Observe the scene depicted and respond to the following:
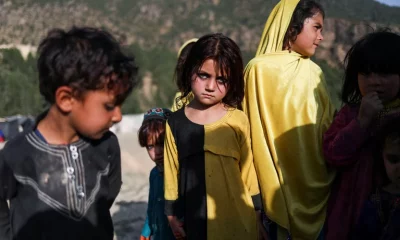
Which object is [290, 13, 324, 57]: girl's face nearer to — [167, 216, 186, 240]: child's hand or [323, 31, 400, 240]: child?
[323, 31, 400, 240]: child

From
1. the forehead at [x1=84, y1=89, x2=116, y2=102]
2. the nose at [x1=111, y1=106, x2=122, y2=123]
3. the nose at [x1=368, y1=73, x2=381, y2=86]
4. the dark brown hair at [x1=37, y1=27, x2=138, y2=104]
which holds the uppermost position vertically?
the dark brown hair at [x1=37, y1=27, x2=138, y2=104]

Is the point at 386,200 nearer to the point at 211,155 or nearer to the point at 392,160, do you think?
the point at 392,160

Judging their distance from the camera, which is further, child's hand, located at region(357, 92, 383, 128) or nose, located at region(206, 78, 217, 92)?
nose, located at region(206, 78, 217, 92)

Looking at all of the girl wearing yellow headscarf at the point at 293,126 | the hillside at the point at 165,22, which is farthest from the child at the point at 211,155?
the hillside at the point at 165,22

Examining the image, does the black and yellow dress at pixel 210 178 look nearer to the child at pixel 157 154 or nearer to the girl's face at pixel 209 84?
the girl's face at pixel 209 84

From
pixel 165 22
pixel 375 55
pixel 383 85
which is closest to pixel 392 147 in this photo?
pixel 383 85

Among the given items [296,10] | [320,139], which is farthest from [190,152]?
[296,10]

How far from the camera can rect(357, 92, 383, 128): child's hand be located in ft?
6.63

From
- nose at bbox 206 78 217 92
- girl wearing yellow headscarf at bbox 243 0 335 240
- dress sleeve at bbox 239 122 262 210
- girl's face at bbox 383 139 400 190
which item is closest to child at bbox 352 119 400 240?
girl's face at bbox 383 139 400 190

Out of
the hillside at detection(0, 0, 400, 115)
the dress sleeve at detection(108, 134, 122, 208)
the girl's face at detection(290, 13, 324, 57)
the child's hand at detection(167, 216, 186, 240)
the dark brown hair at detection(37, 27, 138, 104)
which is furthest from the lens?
the hillside at detection(0, 0, 400, 115)

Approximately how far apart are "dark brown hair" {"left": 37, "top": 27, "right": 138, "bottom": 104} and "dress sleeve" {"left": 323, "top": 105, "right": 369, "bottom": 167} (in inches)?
43.3

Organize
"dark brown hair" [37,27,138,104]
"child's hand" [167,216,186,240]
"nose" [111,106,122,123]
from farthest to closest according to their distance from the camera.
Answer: "child's hand" [167,216,186,240], "nose" [111,106,122,123], "dark brown hair" [37,27,138,104]

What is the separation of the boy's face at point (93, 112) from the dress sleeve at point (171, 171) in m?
0.60

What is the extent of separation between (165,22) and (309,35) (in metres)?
34.0
